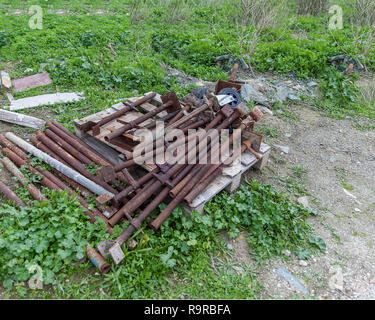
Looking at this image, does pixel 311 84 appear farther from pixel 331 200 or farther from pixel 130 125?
pixel 130 125

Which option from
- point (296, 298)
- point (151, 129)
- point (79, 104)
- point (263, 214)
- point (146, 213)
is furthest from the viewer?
point (79, 104)

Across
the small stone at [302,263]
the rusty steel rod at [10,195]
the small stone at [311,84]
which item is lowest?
the rusty steel rod at [10,195]

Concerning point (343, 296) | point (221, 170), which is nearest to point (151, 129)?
point (221, 170)

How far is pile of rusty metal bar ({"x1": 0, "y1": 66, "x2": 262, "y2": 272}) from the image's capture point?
136 inches

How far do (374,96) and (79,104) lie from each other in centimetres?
649

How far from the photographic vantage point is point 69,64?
676 centimetres

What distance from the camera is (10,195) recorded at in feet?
11.9

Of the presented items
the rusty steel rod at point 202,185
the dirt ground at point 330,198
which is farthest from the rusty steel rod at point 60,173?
the rusty steel rod at point 202,185

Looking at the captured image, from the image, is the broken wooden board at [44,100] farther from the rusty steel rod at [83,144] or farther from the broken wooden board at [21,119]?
the rusty steel rod at [83,144]

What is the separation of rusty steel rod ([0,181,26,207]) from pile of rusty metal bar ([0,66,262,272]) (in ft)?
0.04

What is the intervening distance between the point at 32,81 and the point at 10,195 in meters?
3.63

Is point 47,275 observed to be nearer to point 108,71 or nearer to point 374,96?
point 108,71

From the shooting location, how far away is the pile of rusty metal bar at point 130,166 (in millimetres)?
3451

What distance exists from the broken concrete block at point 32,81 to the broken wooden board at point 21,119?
51.0 inches
